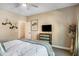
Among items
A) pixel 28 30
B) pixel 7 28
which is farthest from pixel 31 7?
pixel 7 28

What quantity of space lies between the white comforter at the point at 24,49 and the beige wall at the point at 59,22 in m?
0.27

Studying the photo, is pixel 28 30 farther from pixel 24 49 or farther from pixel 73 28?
pixel 73 28

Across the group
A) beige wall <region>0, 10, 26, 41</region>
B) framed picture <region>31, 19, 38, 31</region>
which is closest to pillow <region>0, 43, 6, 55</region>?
beige wall <region>0, 10, 26, 41</region>

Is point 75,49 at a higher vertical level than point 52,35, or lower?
lower

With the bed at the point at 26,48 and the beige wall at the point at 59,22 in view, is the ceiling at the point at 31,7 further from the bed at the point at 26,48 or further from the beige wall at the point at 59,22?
the bed at the point at 26,48

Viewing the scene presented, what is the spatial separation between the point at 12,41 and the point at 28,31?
335mm

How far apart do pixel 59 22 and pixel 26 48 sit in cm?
75

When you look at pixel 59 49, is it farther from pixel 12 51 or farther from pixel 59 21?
pixel 12 51

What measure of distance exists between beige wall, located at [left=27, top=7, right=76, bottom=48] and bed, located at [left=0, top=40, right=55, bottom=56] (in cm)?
19

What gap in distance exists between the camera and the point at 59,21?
1904 mm

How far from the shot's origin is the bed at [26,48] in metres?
1.83

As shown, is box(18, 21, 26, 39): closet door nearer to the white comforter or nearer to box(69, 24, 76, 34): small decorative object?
the white comforter

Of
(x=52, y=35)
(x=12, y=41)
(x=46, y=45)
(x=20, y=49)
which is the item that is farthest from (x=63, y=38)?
(x=12, y=41)

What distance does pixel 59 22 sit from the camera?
1.91 meters
